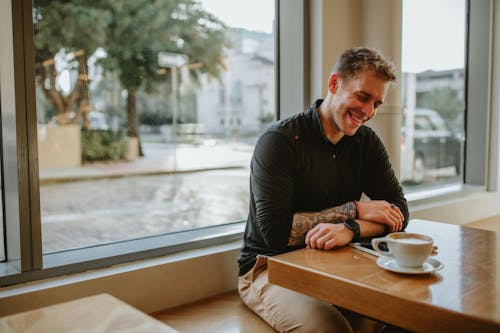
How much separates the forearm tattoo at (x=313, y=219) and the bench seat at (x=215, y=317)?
397 mm

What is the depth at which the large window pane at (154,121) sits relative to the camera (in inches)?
293

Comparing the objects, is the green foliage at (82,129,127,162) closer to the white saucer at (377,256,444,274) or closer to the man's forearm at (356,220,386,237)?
the man's forearm at (356,220,386,237)

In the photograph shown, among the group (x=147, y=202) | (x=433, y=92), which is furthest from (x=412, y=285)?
(x=147, y=202)

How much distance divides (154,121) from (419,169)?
603 centimetres

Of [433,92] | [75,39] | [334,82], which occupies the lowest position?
[334,82]

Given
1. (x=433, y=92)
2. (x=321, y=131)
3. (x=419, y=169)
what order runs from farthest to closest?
(x=419, y=169)
(x=433, y=92)
(x=321, y=131)

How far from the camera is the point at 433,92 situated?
523 centimetres

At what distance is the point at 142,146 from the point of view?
9.72 metres

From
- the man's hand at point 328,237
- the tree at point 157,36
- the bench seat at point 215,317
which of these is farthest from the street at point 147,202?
the man's hand at point 328,237

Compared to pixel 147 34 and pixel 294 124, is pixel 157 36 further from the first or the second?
pixel 294 124

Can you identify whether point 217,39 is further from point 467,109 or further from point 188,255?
point 188,255

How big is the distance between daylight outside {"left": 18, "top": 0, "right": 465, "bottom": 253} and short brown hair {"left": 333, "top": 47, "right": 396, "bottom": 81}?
4065 mm

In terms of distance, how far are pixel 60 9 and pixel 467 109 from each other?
4.56 m

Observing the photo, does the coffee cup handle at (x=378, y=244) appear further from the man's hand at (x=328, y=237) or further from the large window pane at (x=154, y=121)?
the large window pane at (x=154, y=121)
